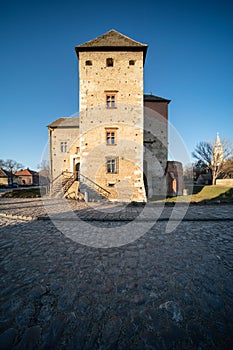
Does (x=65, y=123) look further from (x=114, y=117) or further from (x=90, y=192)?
(x=90, y=192)

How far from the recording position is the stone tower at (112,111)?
1307cm

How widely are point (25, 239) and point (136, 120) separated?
12151 millimetres

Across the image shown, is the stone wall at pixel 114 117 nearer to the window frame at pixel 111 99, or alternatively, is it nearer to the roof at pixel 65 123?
the window frame at pixel 111 99

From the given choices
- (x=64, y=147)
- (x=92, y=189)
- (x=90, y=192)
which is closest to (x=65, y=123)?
(x=64, y=147)

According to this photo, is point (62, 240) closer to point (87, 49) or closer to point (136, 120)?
point (136, 120)

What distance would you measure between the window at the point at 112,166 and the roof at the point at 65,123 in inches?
403

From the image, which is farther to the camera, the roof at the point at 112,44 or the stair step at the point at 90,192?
the roof at the point at 112,44

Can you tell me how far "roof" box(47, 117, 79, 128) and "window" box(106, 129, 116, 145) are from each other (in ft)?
30.1

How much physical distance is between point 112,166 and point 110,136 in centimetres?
270

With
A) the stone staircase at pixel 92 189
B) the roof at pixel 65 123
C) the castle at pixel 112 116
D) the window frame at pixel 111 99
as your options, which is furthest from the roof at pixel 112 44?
the stone staircase at pixel 92 189

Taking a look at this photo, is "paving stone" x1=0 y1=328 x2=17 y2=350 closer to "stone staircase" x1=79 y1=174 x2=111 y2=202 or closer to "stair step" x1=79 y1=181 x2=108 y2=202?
"stair step" x1=79 y1=181 x2=108 y2=202

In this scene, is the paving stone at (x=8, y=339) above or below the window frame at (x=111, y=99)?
below

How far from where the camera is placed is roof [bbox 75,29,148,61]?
12.9 m

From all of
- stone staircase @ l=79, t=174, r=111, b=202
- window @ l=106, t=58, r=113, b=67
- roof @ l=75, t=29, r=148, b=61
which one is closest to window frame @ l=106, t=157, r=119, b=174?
stone staircase @ l=79, t=174, r=111, b=202
